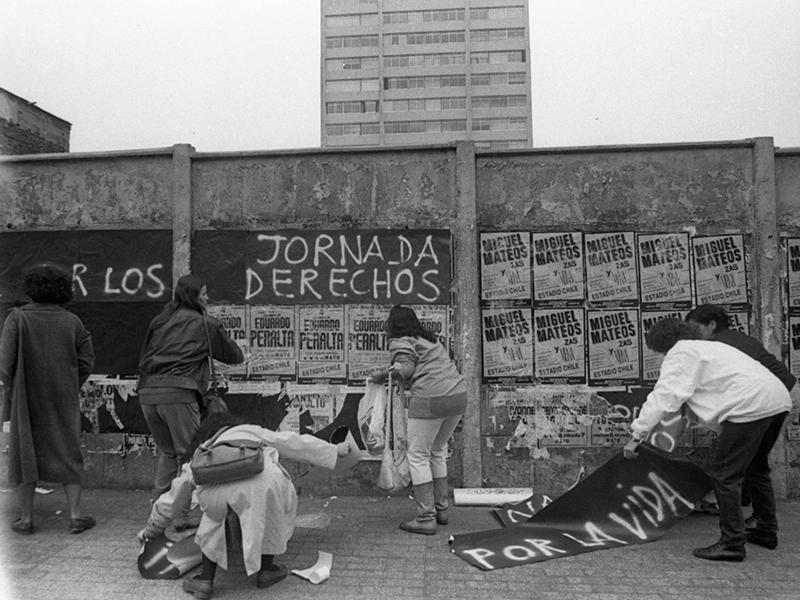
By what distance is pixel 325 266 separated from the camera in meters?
5.85

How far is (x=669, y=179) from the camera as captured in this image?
5.67m

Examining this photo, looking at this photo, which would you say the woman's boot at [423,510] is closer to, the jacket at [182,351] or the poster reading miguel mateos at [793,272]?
the jacket at [182,351]

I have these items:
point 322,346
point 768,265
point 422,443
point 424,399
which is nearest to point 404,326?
point 424,399

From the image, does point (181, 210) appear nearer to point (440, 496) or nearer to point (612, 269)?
point (440, 496)

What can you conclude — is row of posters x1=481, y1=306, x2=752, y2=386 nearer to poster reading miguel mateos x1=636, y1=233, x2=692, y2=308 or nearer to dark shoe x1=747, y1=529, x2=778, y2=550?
poster reading miguel mateos x1=636, y1=233, x2=692, y2=308

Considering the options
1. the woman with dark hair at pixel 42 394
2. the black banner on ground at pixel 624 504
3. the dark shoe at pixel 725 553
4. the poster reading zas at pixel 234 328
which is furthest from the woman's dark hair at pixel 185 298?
the dark shoe at pixel 725 553

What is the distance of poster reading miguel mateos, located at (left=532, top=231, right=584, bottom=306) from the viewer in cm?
568

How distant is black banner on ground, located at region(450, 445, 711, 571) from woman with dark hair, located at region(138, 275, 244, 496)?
7.19ft

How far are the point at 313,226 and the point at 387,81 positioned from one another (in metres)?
71.4

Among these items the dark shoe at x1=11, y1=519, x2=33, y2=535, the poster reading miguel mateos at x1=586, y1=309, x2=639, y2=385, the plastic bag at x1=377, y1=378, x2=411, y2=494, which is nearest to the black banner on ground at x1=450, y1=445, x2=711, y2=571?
the plastic bag at x1=377, y1=378, x2=411, y2=494

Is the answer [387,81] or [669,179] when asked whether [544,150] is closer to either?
[669,179]

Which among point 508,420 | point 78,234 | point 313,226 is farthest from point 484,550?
point 78,234

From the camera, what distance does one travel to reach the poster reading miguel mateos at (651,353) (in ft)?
18.3

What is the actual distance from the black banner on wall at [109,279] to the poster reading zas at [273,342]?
920 millimetres
